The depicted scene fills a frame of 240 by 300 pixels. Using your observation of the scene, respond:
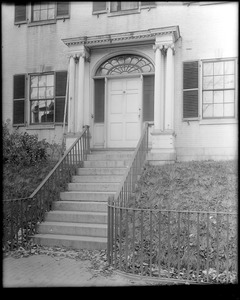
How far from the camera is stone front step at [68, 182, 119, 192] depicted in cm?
758

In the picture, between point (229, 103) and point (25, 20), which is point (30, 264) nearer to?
point (229, 103)

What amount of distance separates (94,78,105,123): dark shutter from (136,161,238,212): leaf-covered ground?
9.23 ft

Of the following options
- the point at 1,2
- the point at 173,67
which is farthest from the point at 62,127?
the point at 1,2

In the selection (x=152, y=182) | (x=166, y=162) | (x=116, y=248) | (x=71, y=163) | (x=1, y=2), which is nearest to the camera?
(x=1, y=2)

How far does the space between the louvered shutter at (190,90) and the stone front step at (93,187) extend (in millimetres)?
3396

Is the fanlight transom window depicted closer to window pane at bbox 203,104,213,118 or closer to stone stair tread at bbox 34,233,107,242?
window pane at bbox 203,104,213,118

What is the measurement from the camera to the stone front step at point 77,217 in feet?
21.8

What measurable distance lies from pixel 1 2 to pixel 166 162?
6605mm

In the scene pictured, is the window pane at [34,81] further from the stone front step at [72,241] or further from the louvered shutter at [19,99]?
the stone front step at [72,241]

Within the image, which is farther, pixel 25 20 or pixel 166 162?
pixel 25 20

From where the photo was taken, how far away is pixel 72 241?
6039mm

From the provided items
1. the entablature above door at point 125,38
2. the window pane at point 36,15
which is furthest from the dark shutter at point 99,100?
the window pane at point 36,15

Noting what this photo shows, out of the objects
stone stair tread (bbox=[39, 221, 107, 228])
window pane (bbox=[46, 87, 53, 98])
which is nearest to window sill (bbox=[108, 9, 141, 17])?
window pane (bbox=[46, 87, 53, 98])

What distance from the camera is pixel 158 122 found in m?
9.30
